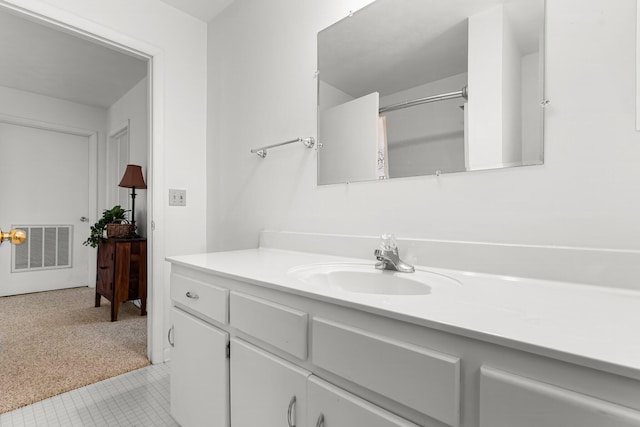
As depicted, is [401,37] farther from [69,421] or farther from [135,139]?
[135,139]

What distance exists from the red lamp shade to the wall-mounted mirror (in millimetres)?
2160

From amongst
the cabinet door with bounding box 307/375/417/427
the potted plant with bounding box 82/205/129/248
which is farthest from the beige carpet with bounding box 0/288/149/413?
the cabinet door with bounding box 307/375/417/427

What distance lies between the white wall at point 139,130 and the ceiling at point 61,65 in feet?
0.35

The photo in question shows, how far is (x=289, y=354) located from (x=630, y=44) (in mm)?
1162

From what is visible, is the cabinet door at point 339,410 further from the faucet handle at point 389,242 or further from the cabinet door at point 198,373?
the faucet handle at point 389,242

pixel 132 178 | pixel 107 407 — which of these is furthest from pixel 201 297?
pixel 132 178

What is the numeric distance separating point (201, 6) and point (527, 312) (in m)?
2.42

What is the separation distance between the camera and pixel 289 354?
80 centimetres

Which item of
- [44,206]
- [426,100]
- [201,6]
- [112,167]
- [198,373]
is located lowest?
[198,373]

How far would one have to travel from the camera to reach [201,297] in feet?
3.57

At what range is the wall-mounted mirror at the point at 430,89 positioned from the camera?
36.2 inches

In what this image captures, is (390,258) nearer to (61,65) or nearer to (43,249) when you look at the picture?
(61,65)

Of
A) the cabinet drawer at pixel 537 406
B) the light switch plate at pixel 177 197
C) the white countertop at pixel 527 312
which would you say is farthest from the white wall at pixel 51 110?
the cabinet drawer at pixel 537 406

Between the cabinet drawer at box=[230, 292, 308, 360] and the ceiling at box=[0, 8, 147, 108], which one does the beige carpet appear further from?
the ceiling at box=[0, 8, 147, 108]
